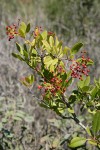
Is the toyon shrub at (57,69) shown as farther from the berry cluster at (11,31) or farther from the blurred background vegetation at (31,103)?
the blurred background vegetation at (31,103)

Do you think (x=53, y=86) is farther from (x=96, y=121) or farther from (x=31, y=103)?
(x=31, y=103)

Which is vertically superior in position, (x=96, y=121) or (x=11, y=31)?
(x=11, y=31)

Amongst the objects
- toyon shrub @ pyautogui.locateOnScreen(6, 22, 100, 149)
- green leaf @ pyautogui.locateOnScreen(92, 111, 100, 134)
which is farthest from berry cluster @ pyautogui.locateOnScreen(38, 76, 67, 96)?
green leaf @ pyautogui.locateOnScreen(92, 111, 100, 134)

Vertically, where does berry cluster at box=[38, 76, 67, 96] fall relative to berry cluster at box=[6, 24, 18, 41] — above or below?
below

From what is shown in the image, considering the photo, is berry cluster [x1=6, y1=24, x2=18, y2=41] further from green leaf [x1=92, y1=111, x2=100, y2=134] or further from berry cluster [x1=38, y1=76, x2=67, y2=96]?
green leaf [x1=92, y1=111, x2=100, y2=134]

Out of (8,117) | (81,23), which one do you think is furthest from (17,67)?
(81,23)

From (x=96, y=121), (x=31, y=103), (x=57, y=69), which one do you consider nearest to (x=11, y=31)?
(x=57, y=69)

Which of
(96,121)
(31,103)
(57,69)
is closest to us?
(96,121)

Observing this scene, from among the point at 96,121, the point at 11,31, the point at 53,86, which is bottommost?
the point at 96,121

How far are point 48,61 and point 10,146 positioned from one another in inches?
43.2

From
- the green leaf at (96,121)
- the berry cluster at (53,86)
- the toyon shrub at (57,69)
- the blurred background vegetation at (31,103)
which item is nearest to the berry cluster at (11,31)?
the toyon shrub at (57,69)

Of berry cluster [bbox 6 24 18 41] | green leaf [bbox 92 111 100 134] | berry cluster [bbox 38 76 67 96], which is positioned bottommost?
green leaf [bbox 92 111 100 134]

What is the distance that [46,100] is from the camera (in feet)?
5.36

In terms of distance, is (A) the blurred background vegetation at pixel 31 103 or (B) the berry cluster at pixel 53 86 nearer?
(B) the berry cluster at pixel 53 86
